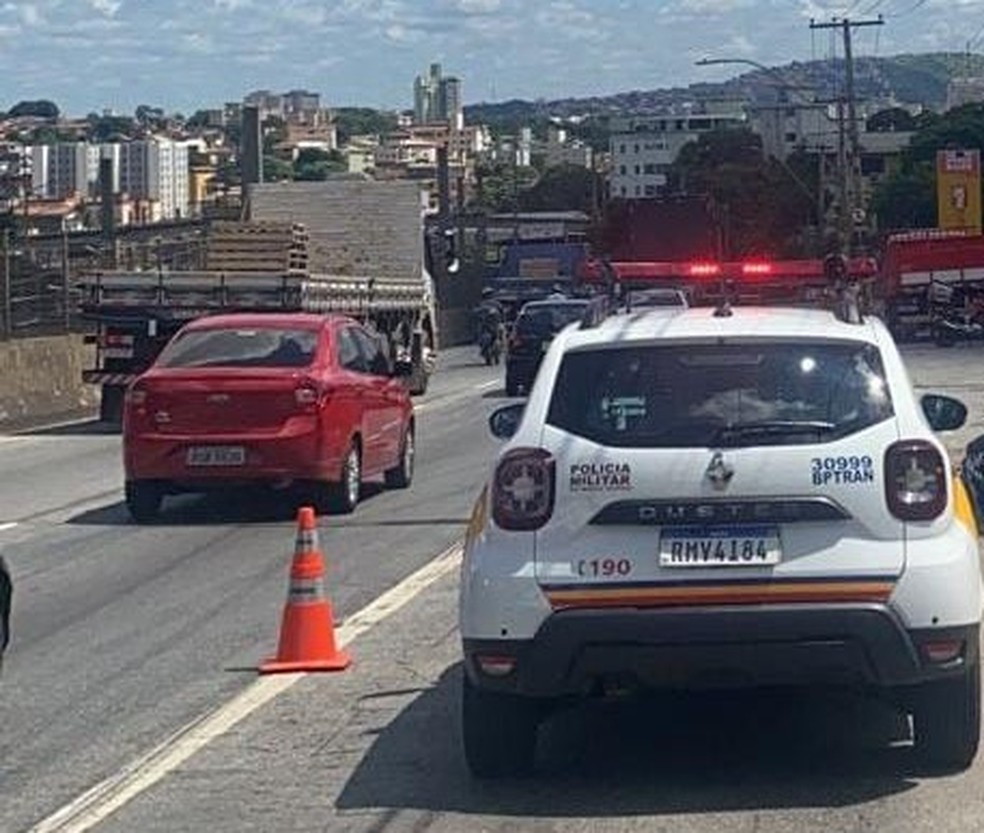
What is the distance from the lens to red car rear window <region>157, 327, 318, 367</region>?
1891 centimetres

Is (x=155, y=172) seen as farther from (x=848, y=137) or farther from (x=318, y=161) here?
(x=848, y=137)

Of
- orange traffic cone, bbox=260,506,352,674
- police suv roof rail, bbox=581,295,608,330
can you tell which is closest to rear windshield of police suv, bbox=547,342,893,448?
police suv roof rail, bbox=581,295,608,330

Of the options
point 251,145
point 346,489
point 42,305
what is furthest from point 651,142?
point 346,489

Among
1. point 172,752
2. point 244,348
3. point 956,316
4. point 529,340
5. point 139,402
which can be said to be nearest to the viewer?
point 172,752

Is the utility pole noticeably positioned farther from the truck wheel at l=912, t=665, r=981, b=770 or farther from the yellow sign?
the truck wheel at l=912, t=665, r=981, b=770

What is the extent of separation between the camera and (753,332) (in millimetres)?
8820

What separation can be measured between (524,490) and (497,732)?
0.92 metres

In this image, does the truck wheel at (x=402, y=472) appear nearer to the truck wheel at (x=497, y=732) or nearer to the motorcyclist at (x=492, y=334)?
the truck wheel at (x=497, y=732)

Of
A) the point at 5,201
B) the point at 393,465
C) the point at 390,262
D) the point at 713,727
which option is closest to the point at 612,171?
the point at 5,201

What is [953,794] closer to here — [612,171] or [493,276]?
[493,276]

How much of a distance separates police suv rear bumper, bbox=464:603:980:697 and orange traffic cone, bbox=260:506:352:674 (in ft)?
10.0

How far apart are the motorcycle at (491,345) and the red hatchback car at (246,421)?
33.0 metres

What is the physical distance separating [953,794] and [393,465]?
13.0 m

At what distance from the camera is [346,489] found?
1888 cm
